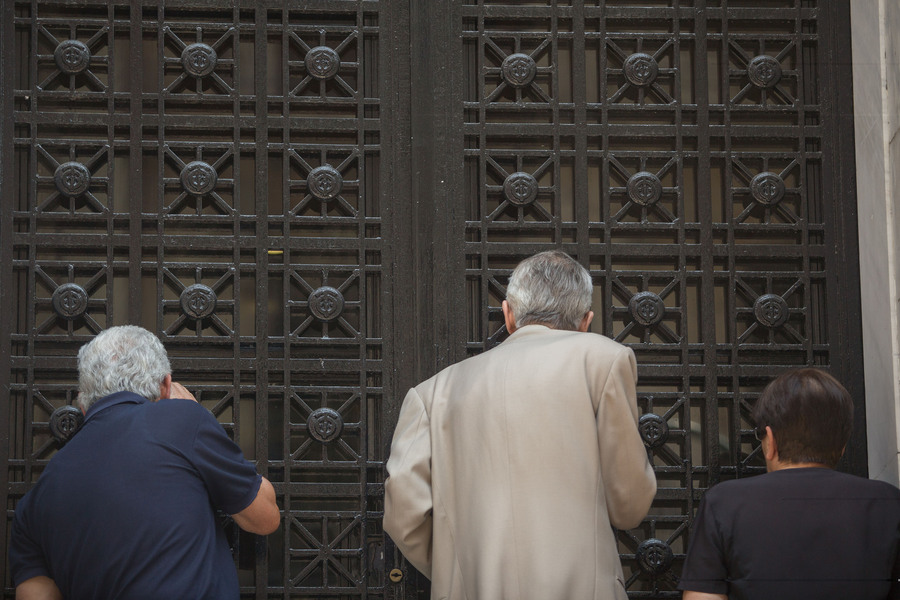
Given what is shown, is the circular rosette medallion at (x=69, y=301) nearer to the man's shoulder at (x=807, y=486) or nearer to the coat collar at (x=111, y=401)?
the coat collar at (x=111, y=401)

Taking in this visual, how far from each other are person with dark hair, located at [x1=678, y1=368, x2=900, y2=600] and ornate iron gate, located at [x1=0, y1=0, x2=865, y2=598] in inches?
32.8

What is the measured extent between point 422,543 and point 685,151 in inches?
72.7

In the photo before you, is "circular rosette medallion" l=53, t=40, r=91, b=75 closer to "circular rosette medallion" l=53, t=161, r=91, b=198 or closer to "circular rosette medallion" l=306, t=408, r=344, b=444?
"circular rosette medallion" l=53, t=161, r=91, b=198

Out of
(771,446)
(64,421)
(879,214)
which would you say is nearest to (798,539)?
(771,446)

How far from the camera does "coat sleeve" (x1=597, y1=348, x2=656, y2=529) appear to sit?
302cm

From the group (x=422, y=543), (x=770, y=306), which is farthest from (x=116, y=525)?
(x=770, y=306)

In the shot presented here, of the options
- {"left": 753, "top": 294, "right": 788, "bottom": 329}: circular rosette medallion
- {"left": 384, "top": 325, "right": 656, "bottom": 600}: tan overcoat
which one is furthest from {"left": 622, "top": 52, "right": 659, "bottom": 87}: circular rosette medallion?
{"left": 384, "top": 325, "right": 656, "bottom": 600}: tan overcoat

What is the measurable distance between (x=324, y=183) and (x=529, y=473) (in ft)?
4.96

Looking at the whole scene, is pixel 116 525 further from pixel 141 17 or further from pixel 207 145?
pixel 141 17

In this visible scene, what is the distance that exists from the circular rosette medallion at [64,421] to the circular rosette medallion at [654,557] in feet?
6.93

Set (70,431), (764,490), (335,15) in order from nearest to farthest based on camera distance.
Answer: (764,490) → (70,431) → (335,15)

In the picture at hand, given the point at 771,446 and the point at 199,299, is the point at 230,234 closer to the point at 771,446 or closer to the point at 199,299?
the point at 199,299

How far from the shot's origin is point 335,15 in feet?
13.5

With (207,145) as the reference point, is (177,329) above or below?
below
